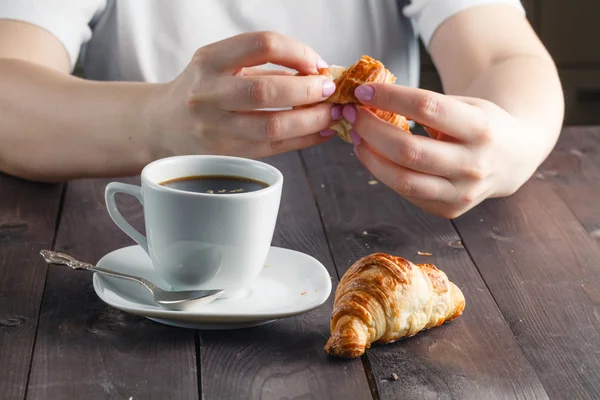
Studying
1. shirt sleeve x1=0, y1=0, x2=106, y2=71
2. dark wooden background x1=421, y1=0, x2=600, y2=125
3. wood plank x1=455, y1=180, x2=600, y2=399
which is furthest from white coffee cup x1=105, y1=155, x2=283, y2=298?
dark wooden background x1=421, y1=0, x2=600, y2=125

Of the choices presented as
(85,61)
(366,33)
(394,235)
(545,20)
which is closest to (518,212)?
(394,235)

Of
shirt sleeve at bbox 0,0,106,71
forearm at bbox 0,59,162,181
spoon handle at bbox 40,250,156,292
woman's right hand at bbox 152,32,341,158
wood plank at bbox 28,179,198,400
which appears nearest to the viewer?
wood plank at bbox 28,179,198,400

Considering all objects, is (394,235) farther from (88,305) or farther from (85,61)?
(85,61)

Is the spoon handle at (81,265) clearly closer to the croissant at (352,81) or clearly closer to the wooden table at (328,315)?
the wooden table at (328,315)

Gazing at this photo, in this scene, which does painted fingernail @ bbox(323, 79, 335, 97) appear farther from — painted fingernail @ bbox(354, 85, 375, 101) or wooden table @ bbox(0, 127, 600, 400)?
wooden table @ bbox(0, 127, 600, 400)

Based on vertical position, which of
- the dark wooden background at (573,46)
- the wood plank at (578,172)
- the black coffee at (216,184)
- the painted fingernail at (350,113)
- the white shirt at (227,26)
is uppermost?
the black coffee at (216,184)

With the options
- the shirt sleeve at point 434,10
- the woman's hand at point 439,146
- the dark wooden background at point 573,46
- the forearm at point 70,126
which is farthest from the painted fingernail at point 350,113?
the dark wooden background at point 573,46

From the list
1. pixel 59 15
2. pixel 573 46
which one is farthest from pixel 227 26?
pixel 573 46
